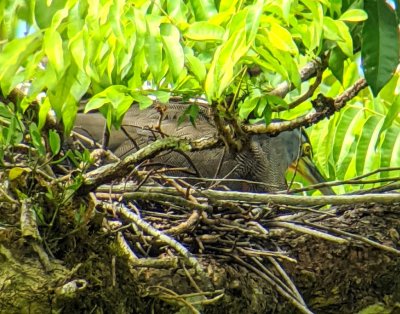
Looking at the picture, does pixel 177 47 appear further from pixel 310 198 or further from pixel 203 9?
pixel 310 198

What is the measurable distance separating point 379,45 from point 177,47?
0.55 m

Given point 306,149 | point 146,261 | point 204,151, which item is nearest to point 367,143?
point 306,149

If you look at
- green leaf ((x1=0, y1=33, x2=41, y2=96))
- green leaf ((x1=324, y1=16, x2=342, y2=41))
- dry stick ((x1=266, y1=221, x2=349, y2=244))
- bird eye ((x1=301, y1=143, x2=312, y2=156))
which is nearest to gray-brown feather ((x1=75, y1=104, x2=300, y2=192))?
bird eye ((x1=301, y1=143, x2=312, y2=156))

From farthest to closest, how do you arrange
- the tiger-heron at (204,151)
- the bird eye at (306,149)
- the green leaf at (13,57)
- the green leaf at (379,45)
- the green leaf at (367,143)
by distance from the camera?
1. the bird eye at (306,149)
2. the tiger-heron at (204,151)
3. the green leaf at (367,143)
4. the green leaf at (379,45)
5. the green leaf at (13,57)

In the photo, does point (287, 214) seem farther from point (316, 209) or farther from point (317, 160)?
point (317, 160)

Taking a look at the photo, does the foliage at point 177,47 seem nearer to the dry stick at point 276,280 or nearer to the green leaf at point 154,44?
the green leaf at point 154,44

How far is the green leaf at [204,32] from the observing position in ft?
7.77

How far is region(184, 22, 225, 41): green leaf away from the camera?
7.77 ft

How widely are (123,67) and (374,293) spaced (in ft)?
3.12

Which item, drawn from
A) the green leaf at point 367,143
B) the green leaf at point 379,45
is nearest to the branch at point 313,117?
the green leaf at point 379,45

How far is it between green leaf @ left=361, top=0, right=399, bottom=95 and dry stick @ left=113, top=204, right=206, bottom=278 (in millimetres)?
637

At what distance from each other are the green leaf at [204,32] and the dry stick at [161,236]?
1.74ft

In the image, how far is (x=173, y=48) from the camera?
7.72ft

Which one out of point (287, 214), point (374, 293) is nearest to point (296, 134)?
point (287, 214)
